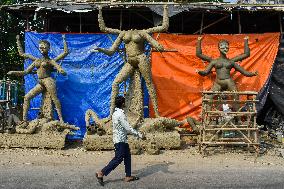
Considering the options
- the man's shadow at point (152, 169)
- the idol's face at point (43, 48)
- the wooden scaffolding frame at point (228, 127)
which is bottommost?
the man's shadow at point (152, 169)

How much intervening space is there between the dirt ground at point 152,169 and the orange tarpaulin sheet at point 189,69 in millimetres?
1804

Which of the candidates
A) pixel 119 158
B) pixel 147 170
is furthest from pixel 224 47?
pixel 119 158

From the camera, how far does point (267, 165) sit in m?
7.82

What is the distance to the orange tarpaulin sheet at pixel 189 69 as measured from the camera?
1117 cm

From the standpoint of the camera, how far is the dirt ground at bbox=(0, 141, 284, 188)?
20.6 ft

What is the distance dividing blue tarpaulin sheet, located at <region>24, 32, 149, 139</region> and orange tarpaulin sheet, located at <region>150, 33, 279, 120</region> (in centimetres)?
83

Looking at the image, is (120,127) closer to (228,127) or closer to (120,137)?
(120,137)

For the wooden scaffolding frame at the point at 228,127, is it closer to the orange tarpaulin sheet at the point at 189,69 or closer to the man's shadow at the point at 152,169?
the man's shadow at the point at 152,169

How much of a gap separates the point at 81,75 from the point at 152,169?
4.87m

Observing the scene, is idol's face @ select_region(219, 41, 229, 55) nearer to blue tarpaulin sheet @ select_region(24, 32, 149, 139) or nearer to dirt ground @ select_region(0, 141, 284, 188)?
blue tarpaulin sheet @ select_region(24, 32, 149, 139)

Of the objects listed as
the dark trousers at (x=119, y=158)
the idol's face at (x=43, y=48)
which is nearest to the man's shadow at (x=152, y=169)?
the dark trousers at (x=119, y=158)

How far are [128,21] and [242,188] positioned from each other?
8.32m

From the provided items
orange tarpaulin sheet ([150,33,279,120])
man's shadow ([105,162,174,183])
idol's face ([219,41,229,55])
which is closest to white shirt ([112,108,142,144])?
man's shadow ([105,162,174,183])

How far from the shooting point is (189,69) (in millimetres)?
11289
